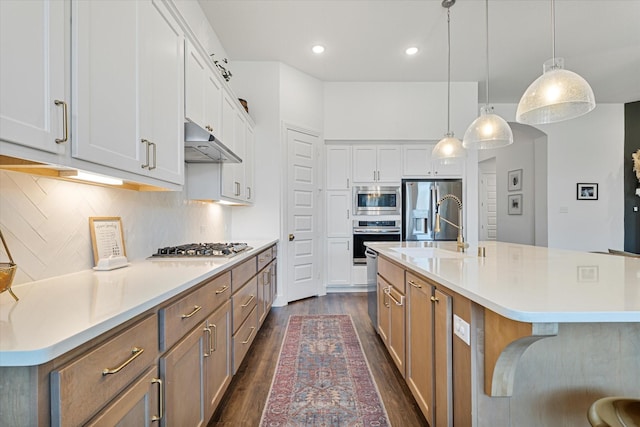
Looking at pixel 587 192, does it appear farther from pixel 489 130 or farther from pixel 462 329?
pixel 462 329

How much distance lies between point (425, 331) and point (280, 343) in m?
1.65

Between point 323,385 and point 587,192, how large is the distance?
→ 629 cm

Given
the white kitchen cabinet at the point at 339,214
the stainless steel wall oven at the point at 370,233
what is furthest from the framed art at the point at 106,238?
the stainless steel wall oven at the point at 370,233

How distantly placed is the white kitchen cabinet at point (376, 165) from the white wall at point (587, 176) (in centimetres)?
256

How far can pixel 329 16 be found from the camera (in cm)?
325

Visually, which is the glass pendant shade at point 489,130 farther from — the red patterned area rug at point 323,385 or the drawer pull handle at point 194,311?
the drawer pull handle at point 194,311

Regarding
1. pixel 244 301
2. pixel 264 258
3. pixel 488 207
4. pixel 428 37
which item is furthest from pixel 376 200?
pixel 488 207

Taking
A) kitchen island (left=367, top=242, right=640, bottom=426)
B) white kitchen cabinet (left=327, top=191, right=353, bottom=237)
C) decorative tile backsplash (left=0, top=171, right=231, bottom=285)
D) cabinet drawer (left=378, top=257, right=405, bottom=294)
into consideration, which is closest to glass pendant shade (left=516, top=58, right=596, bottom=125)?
kitchen island (left=367, top=242, right=640, bottom=426)

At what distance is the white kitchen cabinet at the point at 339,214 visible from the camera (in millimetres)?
4852

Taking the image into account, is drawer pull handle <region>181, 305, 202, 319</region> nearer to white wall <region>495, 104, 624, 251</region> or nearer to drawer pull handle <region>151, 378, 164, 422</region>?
drawer pull handle <region>151, 378, 164, 422</region>

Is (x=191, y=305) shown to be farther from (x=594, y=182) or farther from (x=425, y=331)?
(x=594, y=182)

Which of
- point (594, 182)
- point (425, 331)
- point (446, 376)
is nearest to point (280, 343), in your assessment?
point (425, 331)

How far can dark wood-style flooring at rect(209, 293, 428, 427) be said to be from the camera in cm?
180

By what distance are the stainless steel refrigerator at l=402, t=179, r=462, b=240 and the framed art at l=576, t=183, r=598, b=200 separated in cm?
278
